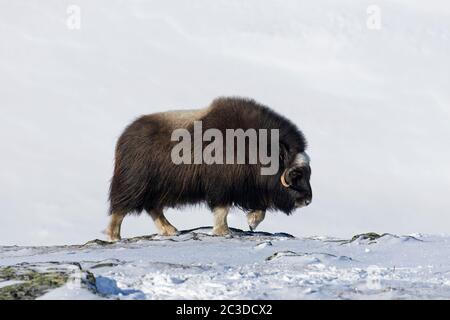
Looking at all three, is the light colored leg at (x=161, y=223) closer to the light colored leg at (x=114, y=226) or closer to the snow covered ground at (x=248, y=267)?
the light colored leg at (x=114, y=226)

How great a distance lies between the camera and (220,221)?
372 inches

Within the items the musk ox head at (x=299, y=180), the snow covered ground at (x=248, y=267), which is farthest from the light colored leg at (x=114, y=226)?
the musk ox head at (x=299, y=180)

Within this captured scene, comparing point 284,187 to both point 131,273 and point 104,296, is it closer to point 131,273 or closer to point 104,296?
point 131,273

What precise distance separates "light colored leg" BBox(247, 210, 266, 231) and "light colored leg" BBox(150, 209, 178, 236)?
944mm

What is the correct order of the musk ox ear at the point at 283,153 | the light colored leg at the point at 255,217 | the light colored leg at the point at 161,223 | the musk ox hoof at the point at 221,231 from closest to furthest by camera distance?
the musk ox hoof at the point at 221,231
the musk ox ear at the point at 283,153
the light colored leg at the point at 161,223
the light colored leg at the point at 255,217

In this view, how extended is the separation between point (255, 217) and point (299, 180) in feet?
2.34

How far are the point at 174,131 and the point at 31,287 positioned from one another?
4.34 metres

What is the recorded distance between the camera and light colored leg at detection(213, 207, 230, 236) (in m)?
9.42

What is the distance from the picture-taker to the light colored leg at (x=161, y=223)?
9.89m

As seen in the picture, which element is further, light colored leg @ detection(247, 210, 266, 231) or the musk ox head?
light colored leg @ detection(247, 210, 266, 231)

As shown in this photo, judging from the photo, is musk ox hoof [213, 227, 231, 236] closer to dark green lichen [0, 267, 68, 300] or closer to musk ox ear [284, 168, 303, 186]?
musk ox ear [284, 168, 303, 186]

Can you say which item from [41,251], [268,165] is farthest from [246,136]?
[41,251]

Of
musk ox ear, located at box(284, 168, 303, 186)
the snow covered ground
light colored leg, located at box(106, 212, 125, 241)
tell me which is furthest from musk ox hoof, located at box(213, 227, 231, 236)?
light colored leg, located at box(106, 212, 125, 241)

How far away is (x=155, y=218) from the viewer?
10.0m
